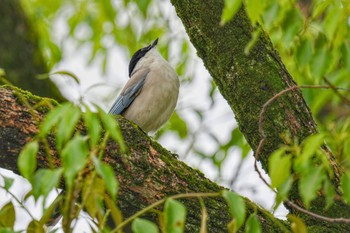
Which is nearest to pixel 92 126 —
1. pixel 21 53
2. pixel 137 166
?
pixel 137 166

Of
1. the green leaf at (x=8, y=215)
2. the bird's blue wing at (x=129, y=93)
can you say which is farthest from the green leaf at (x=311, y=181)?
the bird's blue wing at (x=129, y=93)

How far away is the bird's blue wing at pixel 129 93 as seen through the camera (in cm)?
638

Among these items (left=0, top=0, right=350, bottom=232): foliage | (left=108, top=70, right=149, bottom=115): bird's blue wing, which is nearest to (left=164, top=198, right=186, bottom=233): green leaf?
(left=0, top=0, right=350, bottom=232): foliage

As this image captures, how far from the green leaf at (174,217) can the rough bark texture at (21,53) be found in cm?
348

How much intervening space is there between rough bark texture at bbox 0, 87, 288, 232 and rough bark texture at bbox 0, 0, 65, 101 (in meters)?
2.07

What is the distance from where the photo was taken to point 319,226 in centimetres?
455

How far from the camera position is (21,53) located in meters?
6.76

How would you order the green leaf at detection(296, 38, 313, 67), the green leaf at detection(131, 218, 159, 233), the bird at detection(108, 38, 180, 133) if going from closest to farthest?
the green leaf at detection(131, 218, 159, 233), the green leaf at detection(296, 38, 313, 67), the bird at detection(108, 38, 180, 133)

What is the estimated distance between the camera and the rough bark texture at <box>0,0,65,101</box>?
6398mm

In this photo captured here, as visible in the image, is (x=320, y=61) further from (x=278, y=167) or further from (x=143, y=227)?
(x=143, y=227)

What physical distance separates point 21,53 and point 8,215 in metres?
3.53

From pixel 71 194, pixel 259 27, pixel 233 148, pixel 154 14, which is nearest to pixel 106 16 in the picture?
pixel 154 14

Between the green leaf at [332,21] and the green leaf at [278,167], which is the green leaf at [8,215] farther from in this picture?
the green leaf at [332,21]

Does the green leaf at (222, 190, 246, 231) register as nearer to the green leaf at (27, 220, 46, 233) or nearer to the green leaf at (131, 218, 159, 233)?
the green leaf at (131, 218, 159, 233)
